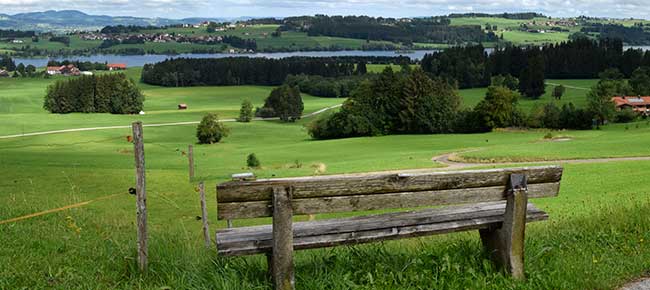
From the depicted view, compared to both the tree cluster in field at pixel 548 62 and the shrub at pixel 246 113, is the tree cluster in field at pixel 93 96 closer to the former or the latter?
the shrub at pixel 246 113

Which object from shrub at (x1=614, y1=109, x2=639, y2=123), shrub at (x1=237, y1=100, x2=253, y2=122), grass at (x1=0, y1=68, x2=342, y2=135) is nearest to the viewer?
shrub at (x1=614, y1=109, x2=639, y2=123)

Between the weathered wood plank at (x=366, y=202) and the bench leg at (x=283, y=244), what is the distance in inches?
4.6

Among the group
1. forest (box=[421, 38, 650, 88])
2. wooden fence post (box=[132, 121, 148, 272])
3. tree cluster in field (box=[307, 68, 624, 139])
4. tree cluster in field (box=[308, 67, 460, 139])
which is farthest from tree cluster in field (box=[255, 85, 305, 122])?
wooden fence post (box=[132, 121, 148, 272])

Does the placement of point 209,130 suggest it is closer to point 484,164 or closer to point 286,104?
point 286,104

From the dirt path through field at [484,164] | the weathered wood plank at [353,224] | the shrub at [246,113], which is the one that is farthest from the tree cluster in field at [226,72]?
the weathered wood plank at [353,224]

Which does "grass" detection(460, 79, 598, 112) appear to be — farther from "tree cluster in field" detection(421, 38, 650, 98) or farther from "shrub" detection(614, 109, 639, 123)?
"shrub" detection(614, 109, 639, 123)

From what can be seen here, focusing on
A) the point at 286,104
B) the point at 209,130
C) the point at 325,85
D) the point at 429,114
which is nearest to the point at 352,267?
the point at 209,130

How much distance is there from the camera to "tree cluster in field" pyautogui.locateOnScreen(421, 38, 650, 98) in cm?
15550

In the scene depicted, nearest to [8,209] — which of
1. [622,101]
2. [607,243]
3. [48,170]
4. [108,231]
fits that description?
[108,231]

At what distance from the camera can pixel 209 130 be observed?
7994 cm

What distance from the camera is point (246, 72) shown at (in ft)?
610

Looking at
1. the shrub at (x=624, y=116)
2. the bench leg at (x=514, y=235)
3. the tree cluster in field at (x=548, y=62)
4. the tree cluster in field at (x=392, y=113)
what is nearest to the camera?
the bench leg at (x=514, y=235)

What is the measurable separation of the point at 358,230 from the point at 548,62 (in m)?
168

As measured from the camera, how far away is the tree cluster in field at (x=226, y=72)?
184250 millimetres
